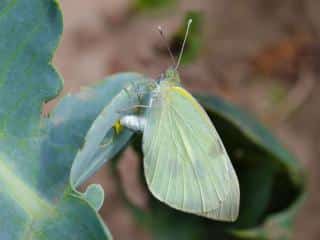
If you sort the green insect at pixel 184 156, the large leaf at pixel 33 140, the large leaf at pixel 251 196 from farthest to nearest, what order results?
1. the large leaf at pixel 251 196
2. the green insect at pixel 184 156
3. the large leaf at pixel 33 140

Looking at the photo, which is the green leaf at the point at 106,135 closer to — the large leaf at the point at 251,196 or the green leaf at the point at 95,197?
the green leaf at the point at 95,197

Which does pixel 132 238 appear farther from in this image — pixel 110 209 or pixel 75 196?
pixel 75 196

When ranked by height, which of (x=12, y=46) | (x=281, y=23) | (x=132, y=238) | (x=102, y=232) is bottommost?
(x=132, y=238)

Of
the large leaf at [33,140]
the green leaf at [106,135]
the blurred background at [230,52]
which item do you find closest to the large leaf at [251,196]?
the green leaf at [106,135]

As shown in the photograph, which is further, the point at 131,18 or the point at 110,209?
the point at 131,18

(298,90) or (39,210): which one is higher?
(39,210)

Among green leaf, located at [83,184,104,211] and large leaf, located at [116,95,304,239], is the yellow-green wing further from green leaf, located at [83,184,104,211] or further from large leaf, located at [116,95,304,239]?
large leaf, located at [116,95,304,239]

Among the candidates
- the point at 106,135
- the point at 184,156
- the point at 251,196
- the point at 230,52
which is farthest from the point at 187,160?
the point at 230,52

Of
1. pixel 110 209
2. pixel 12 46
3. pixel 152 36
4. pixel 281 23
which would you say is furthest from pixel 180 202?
pixel 281 23

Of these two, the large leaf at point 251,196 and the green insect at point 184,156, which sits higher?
the green insect at point 184,156
